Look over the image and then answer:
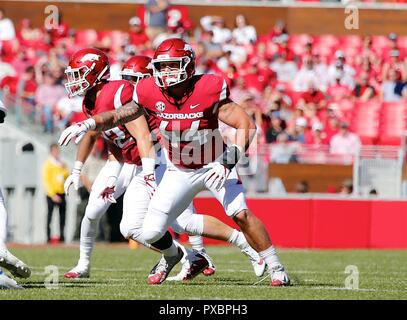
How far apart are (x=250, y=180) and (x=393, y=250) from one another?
231 centimetres

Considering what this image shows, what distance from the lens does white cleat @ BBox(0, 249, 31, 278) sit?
7625mm

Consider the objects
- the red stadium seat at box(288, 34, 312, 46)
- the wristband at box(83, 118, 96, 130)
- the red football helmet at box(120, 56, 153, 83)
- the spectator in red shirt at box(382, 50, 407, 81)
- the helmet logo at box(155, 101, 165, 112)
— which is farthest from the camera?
the red stadium seat at box(288, 34, 312, 46)

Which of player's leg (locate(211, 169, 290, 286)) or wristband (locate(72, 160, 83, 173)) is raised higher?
wristband (locate(72, 160, 83, 173))

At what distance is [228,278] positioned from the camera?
9.41 m

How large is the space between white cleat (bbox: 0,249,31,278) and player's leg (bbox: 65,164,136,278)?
1246 mm

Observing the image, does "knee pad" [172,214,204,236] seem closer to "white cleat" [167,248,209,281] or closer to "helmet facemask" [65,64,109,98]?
"white cleat" [167,248,209,281]

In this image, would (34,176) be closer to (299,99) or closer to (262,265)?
(299,99)

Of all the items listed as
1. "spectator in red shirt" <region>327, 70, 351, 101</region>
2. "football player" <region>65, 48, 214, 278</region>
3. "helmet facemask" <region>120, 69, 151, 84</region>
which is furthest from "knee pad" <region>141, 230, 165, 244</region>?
"spectator in red shirt" <region>327, 70, 351, 101</region>

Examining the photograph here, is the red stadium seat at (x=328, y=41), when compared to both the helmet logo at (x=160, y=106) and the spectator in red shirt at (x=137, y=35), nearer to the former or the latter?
the spectator in red shirt at (x=137, y=35)

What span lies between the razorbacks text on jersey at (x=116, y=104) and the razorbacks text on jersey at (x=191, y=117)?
595 mm

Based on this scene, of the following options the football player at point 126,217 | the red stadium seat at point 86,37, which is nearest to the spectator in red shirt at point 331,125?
the red stadium seat at point 86,37

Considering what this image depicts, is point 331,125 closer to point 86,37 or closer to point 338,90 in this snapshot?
point 338,90

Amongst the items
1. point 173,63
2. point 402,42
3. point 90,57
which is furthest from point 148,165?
point 402,42
